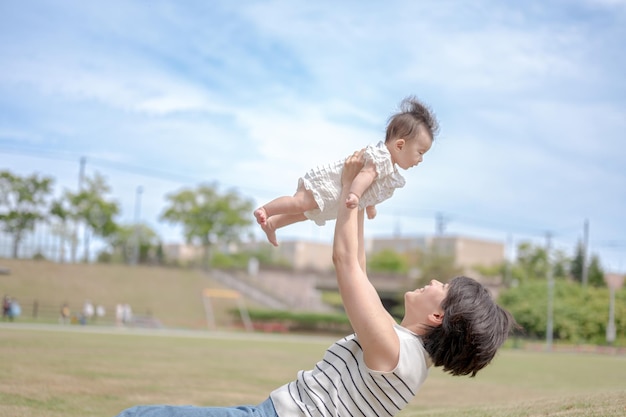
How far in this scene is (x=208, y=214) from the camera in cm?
6894

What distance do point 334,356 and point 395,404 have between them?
0.32 m

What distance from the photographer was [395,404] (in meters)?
3.06

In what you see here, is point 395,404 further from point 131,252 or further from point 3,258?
point 131,252

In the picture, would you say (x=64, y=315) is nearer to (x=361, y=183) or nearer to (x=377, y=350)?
(x=361, y=183)

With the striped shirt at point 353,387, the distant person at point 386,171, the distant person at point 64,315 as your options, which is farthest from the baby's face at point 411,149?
the distant person at point 64,315

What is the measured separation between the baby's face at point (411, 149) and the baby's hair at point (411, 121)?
0.09 feet

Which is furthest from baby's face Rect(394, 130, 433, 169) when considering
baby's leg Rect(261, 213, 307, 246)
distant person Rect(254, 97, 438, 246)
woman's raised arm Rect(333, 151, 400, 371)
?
woman's raised arm Rect(333, 151, 400, 371)

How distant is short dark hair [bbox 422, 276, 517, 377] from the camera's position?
3.07 metres

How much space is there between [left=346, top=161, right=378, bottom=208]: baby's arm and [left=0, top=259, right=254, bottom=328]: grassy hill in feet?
139

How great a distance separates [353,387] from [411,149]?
1625 mm

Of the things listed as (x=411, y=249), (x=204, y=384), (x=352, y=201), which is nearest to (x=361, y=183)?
(x=352, y=201)

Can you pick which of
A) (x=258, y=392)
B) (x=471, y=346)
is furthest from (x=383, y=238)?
(x=471, y=346)

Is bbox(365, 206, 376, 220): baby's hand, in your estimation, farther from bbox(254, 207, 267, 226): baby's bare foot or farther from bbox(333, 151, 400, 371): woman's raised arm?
bbox(333, 151, 400, 371): woman's raised arm

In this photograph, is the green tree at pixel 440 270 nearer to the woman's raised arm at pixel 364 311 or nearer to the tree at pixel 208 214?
the tree at pixel 208 214
